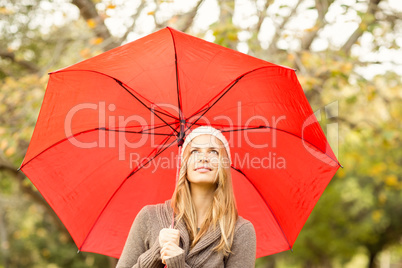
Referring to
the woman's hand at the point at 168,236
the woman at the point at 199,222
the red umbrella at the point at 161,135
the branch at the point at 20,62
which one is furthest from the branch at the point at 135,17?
the woman's hand at the point at 168,236

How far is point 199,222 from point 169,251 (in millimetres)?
383

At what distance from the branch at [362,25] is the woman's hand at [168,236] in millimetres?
5234

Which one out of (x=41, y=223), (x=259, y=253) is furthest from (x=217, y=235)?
(x=41, y=223)

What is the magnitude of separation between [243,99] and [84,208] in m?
1.34

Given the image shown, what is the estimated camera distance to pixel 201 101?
3168 millimetres

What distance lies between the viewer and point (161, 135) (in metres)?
3.36

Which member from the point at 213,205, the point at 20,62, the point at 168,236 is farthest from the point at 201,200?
the point at 20,62

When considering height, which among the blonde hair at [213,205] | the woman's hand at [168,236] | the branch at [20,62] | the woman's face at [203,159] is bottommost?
the woman's hand at [168,236]

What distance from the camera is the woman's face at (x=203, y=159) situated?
2840 millimetres

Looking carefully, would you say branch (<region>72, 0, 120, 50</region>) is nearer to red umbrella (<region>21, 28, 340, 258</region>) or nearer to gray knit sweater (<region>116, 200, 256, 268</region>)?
red umbrella (<region>21, 28, 340, 258</region>)

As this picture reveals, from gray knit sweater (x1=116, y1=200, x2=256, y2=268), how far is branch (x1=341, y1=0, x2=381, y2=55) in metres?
5.00

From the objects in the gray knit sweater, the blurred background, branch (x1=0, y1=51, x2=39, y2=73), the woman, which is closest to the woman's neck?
the woman

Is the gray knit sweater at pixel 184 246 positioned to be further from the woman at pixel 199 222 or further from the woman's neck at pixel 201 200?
the woman's neck at pixel 201 200

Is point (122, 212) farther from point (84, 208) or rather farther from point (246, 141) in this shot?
point (246, 141)
